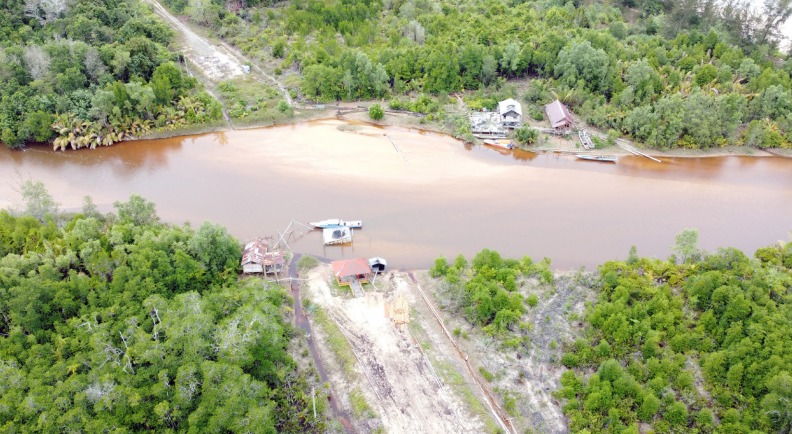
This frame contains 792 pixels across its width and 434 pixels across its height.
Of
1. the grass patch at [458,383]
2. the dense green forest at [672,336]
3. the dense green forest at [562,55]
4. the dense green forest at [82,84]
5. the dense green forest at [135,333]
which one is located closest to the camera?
the dense green forest at [135,333]

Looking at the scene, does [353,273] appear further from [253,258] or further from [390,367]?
[390,367]

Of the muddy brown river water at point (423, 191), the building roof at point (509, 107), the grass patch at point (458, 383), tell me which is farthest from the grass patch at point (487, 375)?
the building roof at point (509, 107)

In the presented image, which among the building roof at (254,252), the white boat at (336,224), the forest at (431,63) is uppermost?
the forest at (431,63)

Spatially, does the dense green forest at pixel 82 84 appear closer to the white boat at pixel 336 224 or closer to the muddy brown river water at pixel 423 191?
the muddy brown river water at pixel 423 191

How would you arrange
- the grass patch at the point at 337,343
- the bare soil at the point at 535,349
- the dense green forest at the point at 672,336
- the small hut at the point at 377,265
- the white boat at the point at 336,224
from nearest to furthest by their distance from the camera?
the dense green forest at the point at 672,336
the bare soil at the point at 535,349
the grass patch at the point at 337,343
the small hut at the point at 377,265
the white boat at the point at 336,224

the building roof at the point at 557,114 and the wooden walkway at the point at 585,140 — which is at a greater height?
the building roof at the point at 557,114

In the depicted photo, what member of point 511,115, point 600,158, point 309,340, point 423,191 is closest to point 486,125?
point 511,115

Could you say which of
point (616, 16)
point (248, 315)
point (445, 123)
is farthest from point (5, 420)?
point (616, 16)
